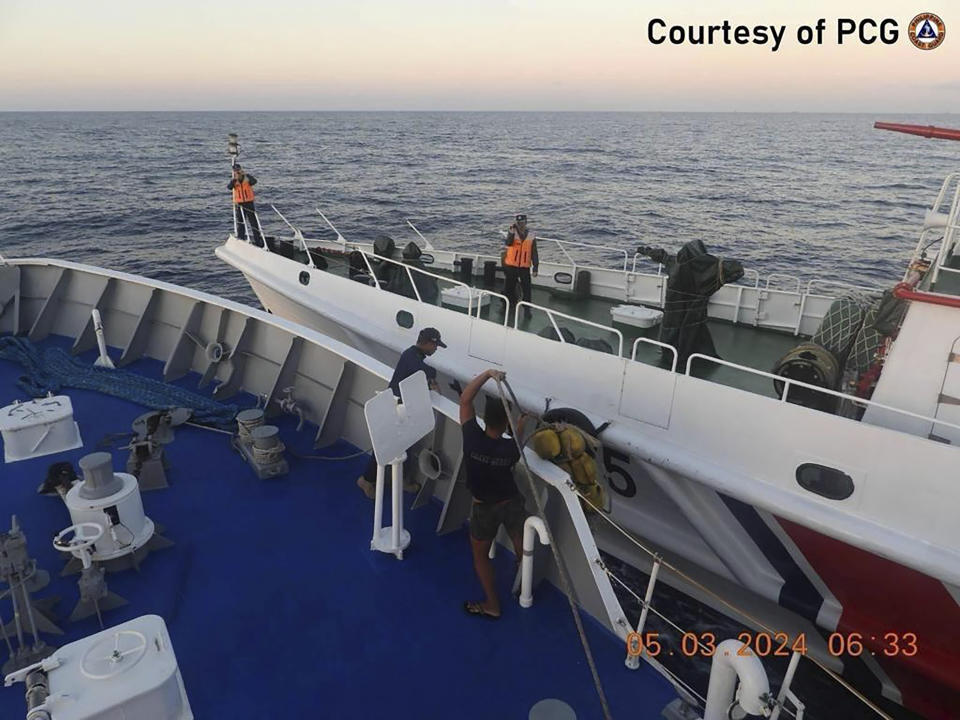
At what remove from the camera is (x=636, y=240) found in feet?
73.5

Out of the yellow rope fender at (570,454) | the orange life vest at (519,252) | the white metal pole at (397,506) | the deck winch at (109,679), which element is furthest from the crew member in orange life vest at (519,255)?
the deck winch at (109,679)

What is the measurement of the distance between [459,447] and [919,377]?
3965 millimetres

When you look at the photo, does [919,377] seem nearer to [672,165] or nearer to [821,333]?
[821,333]

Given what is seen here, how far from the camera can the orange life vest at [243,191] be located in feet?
32.9

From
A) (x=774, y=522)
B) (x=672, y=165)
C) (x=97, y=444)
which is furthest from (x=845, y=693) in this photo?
(x=672, y=165)

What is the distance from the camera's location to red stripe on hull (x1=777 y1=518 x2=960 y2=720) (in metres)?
5.21

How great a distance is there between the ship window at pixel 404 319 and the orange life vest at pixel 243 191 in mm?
3720

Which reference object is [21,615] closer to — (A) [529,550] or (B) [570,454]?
(A) [529,550]

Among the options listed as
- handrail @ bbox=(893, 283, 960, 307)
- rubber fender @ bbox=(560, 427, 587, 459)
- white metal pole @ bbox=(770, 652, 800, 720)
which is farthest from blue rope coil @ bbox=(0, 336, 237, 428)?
handrail @ bbox=(893, 283, 960, 307)

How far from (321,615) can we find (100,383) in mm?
4064

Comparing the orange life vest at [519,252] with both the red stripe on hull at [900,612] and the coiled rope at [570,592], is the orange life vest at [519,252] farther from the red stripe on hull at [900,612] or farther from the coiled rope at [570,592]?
the coiled rope at [570,592]

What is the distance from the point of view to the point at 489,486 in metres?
3.61

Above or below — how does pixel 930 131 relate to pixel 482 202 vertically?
above

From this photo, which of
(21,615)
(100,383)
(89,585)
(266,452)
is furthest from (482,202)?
Answer: (21,615)
